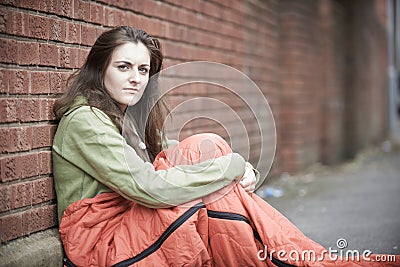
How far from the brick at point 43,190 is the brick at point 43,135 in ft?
0.55

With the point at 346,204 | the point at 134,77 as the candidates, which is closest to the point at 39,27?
the point at 134,77

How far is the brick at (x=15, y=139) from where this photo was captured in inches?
105

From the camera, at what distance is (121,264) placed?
2684mm

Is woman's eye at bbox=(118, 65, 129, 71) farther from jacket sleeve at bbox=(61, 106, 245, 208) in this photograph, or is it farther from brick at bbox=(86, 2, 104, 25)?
brick at bbox=(86, 2, 104, 25)

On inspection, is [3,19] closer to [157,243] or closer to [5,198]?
[5,198]

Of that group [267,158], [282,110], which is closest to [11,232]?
[267,158]

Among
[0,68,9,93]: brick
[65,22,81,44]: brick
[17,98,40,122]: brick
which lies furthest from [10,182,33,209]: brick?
[65,22,81,44]: brick

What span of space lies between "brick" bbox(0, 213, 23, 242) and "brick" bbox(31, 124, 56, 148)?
13.3 inches

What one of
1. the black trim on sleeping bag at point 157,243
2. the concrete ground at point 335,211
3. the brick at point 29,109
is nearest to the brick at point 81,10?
the brick at point 29,109

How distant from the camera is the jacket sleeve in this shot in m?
2.73

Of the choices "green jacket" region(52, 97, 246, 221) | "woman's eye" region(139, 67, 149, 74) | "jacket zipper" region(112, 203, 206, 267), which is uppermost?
"woman's eye" region(139, 67, 149, 74)

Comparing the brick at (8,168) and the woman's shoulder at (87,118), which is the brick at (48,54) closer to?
the woman's shoulder at (87,118)

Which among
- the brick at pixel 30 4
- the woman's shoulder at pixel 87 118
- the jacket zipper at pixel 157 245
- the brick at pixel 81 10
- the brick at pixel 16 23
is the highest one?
the brick at pixel 81 10

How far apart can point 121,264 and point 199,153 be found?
64 centimetres
